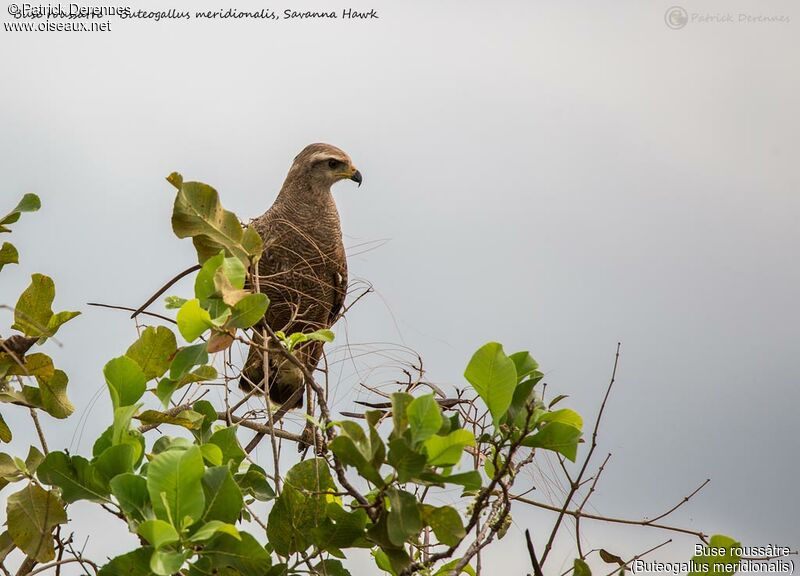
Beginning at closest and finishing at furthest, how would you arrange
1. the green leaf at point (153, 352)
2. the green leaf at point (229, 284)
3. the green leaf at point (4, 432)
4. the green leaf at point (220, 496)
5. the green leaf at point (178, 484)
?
the green leaf at point (178, 484) < the green leaf at point (220, 496) < the green leaf at point (229, 284) < the green leaf at point (153, 352) < the green leaf at point (4, 432)

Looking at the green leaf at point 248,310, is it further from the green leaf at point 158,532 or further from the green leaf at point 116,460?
the green leaf at point 158,532

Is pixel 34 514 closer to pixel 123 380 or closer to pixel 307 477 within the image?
pixel 123 380

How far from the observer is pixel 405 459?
205cm

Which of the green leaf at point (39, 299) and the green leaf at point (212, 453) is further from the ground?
the green leaf at point (39, 299)

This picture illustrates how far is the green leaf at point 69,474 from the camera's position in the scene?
7.26 ft

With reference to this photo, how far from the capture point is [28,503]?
2.53 metres

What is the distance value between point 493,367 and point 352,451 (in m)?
0.33

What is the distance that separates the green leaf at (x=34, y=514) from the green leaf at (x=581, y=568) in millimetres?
1198

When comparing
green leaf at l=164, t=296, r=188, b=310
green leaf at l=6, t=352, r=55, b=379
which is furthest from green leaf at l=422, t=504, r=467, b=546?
green leaf at l=6, t=352, r=55, b=379

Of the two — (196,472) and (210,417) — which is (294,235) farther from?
(196,472)

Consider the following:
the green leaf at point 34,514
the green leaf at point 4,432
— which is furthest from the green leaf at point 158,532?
the green leaf at point 4,432

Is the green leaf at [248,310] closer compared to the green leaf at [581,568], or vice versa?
the green leaf at [248,310]

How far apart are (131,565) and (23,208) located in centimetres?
121

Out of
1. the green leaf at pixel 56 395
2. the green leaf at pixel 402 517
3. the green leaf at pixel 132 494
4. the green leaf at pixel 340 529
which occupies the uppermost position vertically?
the green leaf at pixel 56 395
